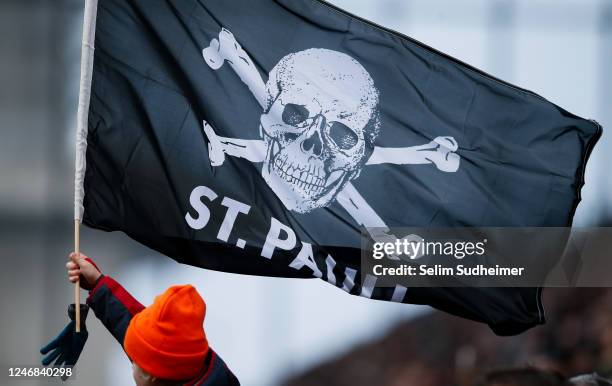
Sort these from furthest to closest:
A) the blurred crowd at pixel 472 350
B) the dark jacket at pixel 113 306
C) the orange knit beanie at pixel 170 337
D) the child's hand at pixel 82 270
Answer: the blurred crowd at pixel 472 350 < the child's hand at pixel 82 270 < the dark jacket at pixel 113 306 < the orange knit beanie at pixel 170 337

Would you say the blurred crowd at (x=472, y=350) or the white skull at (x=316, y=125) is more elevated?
the white skull at (x=316, y=125)

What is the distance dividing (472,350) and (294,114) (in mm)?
4858

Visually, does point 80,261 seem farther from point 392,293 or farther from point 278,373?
point 278,373

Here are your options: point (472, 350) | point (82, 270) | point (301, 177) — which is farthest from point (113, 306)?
point (472, 350)

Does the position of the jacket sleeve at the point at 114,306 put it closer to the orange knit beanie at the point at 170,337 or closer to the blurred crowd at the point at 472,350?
the orange knit beanie at the point at 170,337

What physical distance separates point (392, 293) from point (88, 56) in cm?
138

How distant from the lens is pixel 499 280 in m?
5.05

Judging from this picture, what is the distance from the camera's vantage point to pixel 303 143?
5180 millimetres

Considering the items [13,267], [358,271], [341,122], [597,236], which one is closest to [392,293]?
[358,271]

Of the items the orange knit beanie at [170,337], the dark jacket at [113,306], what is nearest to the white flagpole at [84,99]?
the dark jacket at [113,306]

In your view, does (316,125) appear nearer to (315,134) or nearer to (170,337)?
(315,134)

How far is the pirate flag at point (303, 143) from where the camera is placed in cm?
510

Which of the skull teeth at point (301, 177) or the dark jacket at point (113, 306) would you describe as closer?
the dark jacket at point (113, 306)

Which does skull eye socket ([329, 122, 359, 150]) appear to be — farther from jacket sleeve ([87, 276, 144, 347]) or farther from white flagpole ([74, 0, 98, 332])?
jacket sleeve ([87, 276, 144, 347])
